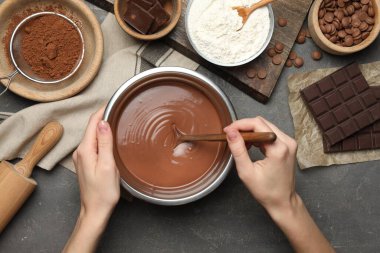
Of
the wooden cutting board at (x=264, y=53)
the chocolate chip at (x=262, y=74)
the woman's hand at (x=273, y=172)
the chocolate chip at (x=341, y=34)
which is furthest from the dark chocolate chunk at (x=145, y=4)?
the chocolate chip at (x=341, y=34)

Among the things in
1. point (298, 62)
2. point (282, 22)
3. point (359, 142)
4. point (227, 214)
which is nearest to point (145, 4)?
point (282, 22)

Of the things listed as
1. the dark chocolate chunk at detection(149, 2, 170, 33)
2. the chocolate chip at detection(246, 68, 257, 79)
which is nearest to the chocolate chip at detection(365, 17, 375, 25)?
the chocolate chip at detection(246, 68, 257, 79)

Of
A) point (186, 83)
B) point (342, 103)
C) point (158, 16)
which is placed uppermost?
point (158, 16)

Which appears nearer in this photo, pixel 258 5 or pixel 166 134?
pixel 166 134

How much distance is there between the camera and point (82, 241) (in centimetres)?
144

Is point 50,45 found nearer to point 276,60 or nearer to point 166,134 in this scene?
point 166,134

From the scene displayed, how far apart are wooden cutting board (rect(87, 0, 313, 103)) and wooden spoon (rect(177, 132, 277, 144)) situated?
36 cm

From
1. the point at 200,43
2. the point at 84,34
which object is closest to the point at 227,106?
the point at 200,43

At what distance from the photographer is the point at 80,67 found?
1690mm

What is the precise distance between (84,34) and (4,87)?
353mm

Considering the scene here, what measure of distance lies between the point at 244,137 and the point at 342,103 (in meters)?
0.65

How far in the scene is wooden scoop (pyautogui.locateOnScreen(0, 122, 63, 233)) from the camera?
159cm

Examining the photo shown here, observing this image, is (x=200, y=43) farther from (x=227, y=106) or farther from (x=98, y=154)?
(x=98, y=154)

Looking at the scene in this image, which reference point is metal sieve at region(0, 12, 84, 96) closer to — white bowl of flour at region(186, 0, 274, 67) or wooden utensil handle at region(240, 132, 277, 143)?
white bowl of flour at region(186, 0, 274, 67)
